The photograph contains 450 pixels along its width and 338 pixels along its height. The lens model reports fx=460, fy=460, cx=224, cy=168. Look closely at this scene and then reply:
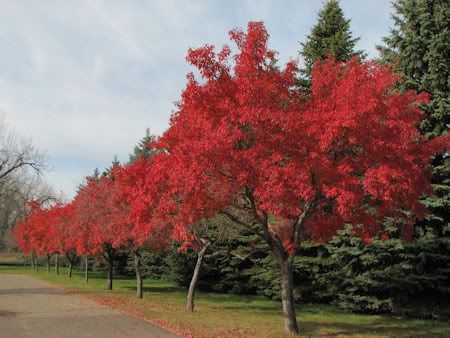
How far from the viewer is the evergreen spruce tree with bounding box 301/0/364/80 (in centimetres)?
2752

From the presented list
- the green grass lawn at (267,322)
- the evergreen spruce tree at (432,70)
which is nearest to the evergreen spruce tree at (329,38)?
the evergreen spruce tree at (432,70)

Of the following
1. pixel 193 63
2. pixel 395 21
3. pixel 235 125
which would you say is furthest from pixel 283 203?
pixel 395 21

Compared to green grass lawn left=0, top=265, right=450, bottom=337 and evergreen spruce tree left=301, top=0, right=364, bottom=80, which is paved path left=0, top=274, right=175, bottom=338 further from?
evergreen spruce tree left=301, top=0, right=364, bottom=80

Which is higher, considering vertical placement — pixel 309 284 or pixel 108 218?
pixel 108 218

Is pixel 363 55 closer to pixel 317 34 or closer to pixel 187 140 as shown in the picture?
pixel 317 34

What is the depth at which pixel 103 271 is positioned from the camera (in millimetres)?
58531

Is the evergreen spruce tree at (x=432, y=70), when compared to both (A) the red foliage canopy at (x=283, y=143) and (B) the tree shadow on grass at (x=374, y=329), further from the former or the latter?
(A) the red foliage canopy at (x=283, y=143)

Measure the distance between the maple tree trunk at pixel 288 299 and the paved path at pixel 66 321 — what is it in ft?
11.5

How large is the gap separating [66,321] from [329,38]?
21.5 m

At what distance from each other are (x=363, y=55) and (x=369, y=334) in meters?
19.1

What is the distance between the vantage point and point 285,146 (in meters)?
12.4

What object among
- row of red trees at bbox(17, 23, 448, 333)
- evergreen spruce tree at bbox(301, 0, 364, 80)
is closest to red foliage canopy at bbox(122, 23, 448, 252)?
row of red trees at bbox(17, 23, 448, 333)

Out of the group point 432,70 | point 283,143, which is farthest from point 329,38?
point 283,143

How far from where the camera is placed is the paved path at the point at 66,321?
42.6 feet
